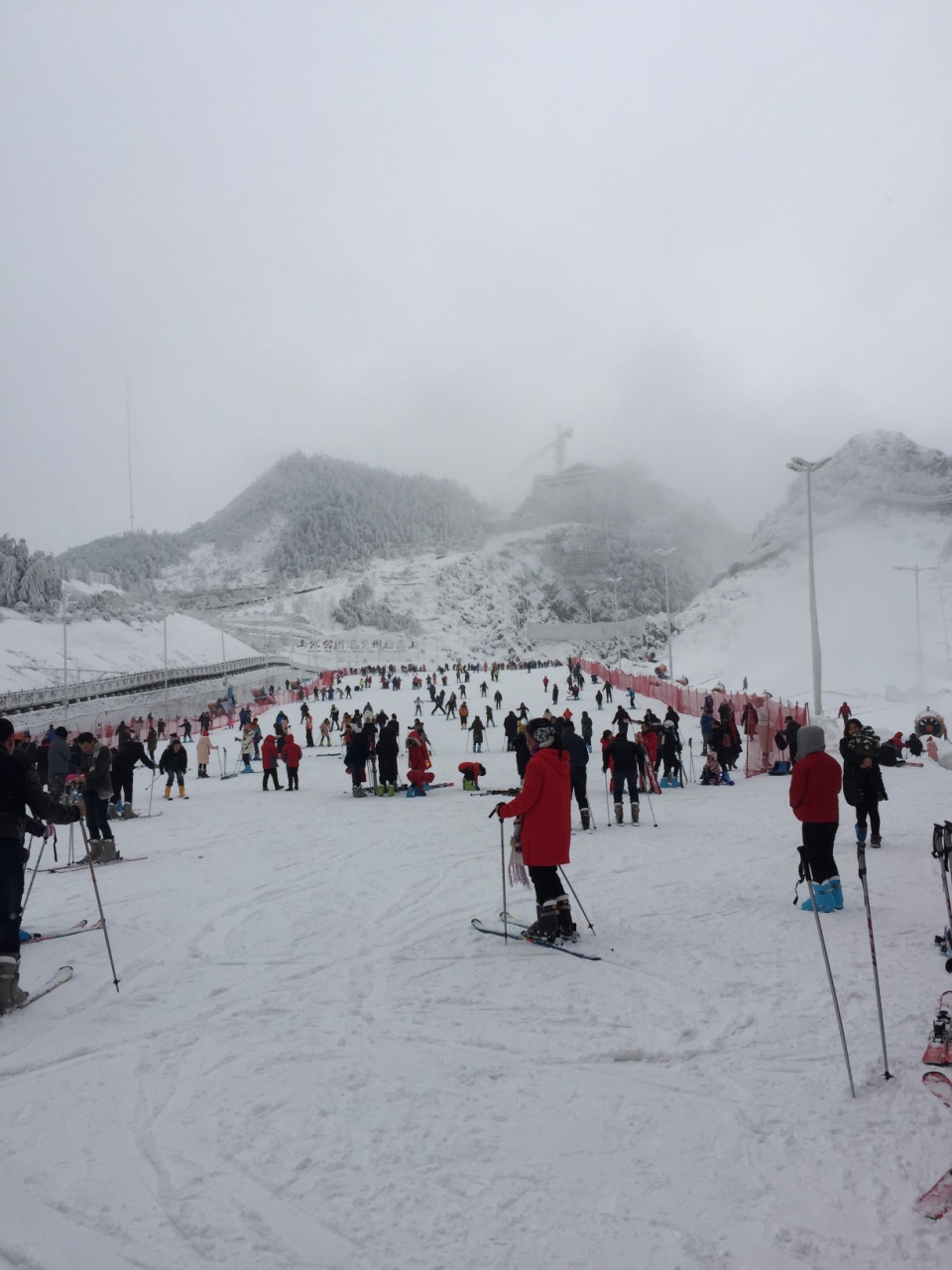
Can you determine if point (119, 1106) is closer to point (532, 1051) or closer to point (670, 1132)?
point (532, 1051)

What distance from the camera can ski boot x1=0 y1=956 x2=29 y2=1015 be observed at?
4.98 meters

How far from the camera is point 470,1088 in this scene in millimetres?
3914

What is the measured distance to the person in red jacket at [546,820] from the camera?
19.5ft

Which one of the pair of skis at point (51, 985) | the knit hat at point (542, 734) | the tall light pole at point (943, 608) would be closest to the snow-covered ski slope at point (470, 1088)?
the pair of skis at point (51, 985)

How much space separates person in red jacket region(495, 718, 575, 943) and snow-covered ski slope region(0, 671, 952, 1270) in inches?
16.0

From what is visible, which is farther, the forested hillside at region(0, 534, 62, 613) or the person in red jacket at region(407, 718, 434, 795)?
the forested hillside at region(0, 534, 62, 613)

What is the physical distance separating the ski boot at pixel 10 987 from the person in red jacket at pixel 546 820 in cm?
323

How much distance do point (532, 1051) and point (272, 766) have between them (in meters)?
14.2

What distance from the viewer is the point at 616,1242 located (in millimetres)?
2807

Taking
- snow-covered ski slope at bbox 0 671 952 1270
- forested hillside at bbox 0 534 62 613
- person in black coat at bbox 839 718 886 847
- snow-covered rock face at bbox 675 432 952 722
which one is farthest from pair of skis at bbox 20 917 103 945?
forested hillside at bbox 0 534 62 613

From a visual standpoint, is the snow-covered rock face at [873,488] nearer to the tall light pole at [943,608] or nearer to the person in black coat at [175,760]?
the tall light pole at [943,608]

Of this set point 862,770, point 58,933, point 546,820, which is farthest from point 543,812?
point 862,770

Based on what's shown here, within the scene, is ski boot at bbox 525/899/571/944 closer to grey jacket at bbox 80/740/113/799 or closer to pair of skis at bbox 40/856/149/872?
grey jacket at bbox 80/740/113/799

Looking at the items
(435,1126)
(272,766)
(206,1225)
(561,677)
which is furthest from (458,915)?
(561,677)
